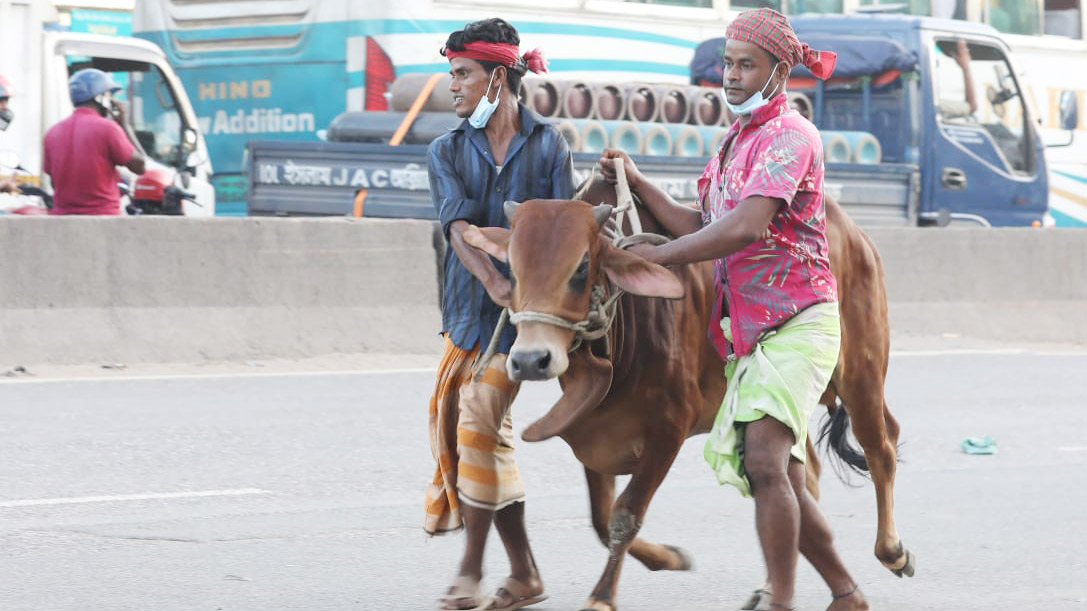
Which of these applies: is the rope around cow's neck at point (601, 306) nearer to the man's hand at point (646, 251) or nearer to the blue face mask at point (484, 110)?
the man's hand at point (646, 251)

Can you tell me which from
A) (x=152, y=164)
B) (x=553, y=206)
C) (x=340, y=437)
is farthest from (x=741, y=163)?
(x=152, y=164)

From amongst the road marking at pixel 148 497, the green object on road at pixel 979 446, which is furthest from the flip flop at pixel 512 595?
the green object on road at pixel 979 446

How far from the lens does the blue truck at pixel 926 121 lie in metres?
16.5

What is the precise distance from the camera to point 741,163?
187 inches

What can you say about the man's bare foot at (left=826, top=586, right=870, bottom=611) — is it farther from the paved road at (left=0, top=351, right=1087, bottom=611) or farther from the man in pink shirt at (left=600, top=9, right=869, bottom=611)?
the paved road at (left=0, top=351, right=1087, bottom=611)

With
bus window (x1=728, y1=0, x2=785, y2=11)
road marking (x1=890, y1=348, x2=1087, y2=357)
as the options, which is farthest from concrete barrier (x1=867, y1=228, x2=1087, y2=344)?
bus window (x1=728, y1=0, x2=785, y2=11)

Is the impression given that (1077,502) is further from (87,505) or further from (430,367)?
(430,367)

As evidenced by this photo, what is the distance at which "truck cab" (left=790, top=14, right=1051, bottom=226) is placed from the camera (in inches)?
669

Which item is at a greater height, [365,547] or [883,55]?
[883,55]

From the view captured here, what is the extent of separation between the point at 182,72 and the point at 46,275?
20.5 feet

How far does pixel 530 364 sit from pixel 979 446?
531cm

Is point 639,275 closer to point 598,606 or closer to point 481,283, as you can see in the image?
point 481,283

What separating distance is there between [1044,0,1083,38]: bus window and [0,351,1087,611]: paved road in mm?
10839

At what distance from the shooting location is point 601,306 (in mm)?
4750
